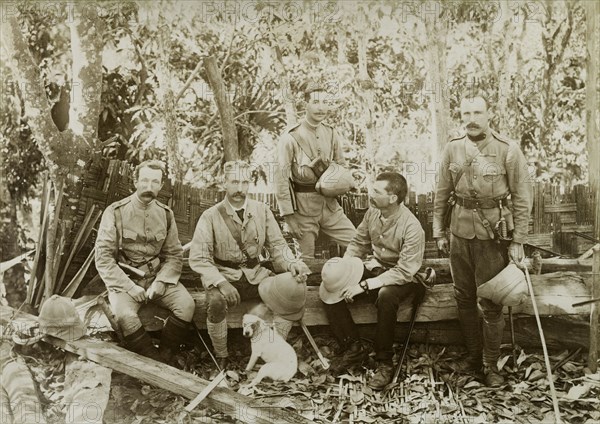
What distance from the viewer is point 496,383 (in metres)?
3.79

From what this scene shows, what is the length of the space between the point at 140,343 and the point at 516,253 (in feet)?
8.15

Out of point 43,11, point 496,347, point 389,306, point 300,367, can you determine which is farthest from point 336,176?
point 43,11

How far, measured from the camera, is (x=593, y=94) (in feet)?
12.9

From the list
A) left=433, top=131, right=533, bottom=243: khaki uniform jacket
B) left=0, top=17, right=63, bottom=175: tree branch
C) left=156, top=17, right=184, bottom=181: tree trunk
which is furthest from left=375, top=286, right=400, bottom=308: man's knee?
left=0, top=17, right=63, bottom=175: tree branch

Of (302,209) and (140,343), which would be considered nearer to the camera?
(140,343)

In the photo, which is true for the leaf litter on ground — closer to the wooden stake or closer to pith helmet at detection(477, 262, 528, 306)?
the wooden stake

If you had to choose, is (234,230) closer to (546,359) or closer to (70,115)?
(70,115)

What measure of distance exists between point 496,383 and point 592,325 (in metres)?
0.73

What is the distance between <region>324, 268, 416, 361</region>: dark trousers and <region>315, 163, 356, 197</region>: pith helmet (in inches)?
21.8

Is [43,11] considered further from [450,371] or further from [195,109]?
[450,371]

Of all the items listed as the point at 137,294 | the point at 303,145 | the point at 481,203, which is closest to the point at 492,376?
the point at 481,203

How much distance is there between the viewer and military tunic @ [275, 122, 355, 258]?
Result: 393cm

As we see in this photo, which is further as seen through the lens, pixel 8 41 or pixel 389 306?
pixel 8 41

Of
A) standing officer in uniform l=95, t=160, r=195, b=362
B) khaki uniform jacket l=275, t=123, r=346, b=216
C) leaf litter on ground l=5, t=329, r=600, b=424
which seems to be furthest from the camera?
khaki uniform jacket l=275, t=123, r=346, b=216
